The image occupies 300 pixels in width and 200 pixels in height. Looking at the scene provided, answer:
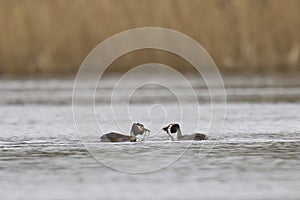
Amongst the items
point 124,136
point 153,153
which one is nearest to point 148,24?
point 124,136

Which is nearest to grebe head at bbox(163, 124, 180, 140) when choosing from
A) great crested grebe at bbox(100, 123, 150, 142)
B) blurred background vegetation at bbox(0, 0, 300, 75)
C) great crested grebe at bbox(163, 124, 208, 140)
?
great crested grebe at bbox(163, 124, 208, 140)

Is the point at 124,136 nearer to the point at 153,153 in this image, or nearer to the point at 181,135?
the point at 181,135

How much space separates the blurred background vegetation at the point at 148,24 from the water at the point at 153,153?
1998mm

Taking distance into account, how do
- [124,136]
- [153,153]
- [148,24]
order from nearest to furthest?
[153,153] < [124,136] < [148,24]

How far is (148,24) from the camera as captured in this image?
1466 cm

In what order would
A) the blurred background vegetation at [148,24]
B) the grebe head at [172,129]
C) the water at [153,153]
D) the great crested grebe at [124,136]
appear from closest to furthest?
the water at [153,153] → the great crested grebe at [124,136] → the grebe head at [172,129] → the blurred background vegetation at [148,24]

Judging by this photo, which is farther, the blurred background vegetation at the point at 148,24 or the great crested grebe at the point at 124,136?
the blurred background vegetation at the point at 148,24

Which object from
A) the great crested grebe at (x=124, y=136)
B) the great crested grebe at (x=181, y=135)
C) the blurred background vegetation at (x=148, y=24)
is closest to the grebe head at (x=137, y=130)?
the great crested grebe at (x=124, y=136)

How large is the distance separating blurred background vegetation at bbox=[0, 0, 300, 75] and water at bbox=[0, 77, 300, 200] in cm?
200

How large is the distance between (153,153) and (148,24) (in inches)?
278

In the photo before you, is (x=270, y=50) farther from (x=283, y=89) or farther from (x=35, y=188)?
(x=35, y=188)

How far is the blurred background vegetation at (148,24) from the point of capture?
14.5m

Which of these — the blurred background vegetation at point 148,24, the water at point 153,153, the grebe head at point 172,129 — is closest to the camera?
the water at point 153,153

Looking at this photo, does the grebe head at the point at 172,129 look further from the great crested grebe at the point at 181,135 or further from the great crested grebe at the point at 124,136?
the great crested grebe at the point at 124,136
